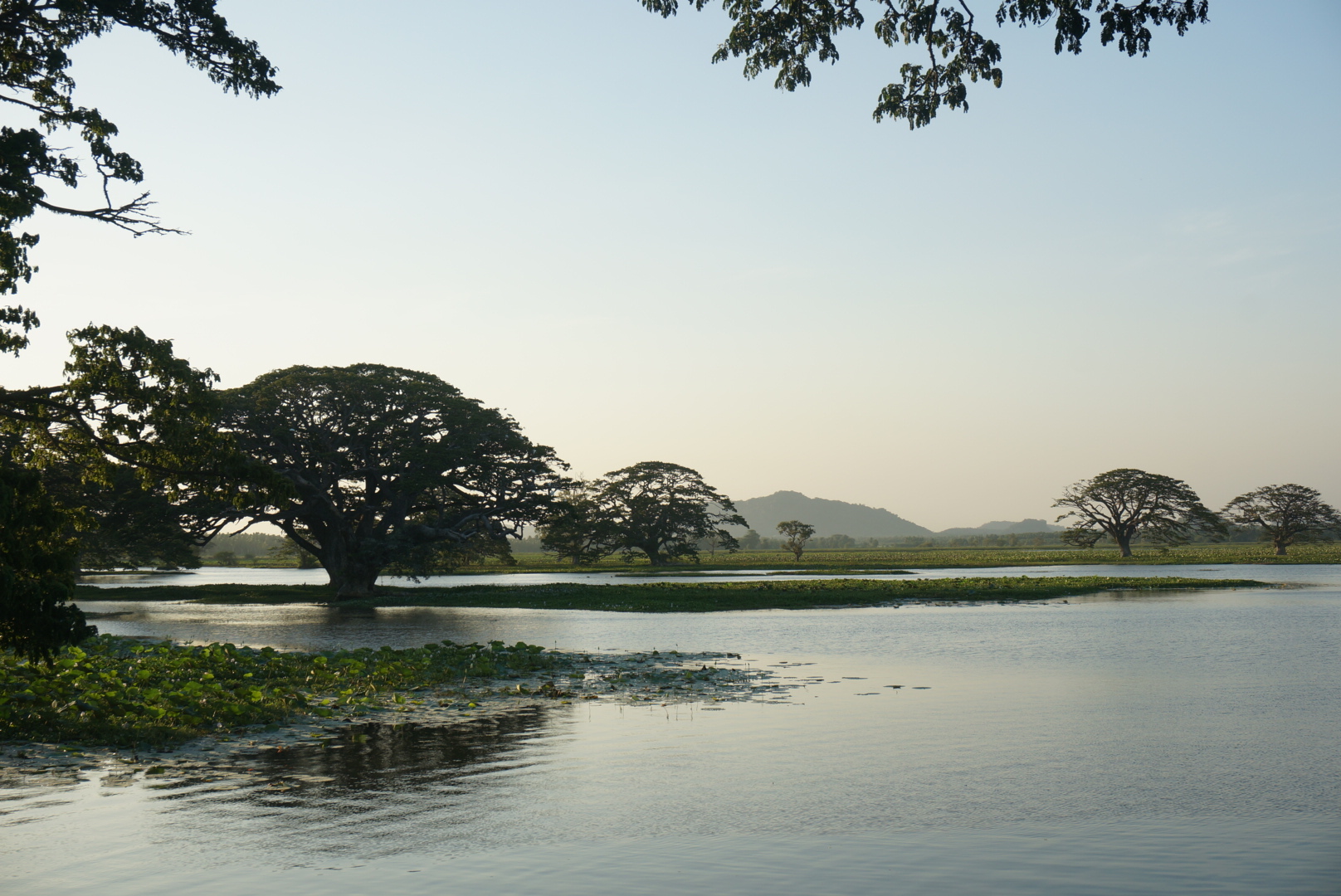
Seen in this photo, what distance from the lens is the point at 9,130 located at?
1652 cm

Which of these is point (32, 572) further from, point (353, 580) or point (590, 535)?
point (590, 535)

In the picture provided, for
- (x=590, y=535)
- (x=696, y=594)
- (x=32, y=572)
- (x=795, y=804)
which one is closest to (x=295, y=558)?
(x=590, y=535)

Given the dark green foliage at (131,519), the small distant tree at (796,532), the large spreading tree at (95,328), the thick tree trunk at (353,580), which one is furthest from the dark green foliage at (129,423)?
the small distant tree at (796,532)

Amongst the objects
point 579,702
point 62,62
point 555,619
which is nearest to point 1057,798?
point 579,702

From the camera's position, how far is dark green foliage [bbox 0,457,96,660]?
12.6 meters

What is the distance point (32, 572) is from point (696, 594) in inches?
1369

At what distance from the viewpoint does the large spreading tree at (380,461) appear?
4725 cm

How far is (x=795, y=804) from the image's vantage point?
10203mm

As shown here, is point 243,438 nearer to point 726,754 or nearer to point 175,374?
point 175,374

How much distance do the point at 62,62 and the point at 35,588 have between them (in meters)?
10.8

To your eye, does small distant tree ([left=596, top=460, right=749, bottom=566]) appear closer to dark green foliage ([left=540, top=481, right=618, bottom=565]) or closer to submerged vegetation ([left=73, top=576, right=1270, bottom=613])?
dark green foliage ([left=540, top=481, right=618, bottom=565])

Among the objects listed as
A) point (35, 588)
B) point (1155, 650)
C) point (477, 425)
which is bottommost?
point (1155, 650)

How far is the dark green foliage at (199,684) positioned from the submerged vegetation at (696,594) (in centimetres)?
1937

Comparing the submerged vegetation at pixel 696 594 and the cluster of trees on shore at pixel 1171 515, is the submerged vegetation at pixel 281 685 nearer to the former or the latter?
the submerged vegetation at pixel 696 594
